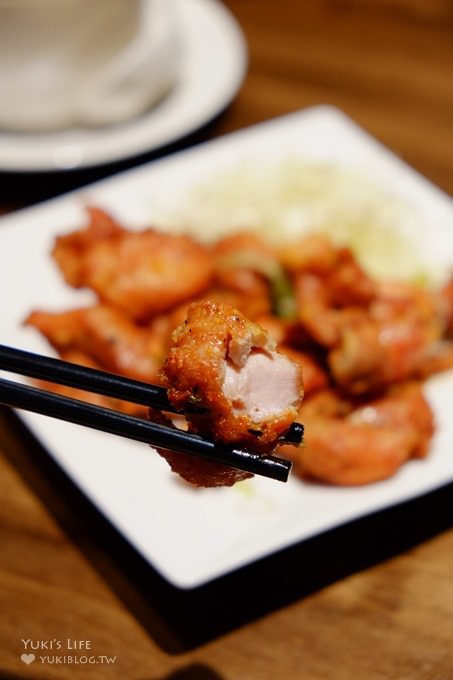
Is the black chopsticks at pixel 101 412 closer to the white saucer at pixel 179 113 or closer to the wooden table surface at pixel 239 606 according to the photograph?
the wooden table surface at pixel 239 606

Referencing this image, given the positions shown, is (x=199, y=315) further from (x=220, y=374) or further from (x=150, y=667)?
(x=150, y=667)

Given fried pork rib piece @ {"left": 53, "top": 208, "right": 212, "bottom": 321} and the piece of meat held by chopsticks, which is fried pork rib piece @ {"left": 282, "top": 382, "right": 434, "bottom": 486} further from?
the piece of meat held by chopsticks

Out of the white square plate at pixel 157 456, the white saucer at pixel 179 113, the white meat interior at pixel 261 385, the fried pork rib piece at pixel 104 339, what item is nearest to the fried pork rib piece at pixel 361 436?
the white square plate at pixel 157 456

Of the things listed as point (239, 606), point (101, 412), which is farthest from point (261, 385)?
point (239, 606)

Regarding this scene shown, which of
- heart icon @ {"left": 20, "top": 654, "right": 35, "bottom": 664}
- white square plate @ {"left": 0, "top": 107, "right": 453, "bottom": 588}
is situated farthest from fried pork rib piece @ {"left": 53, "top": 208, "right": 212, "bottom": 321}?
heart icon @ {"left": 20, "top": 654, "right": 35, "bottom": 664}

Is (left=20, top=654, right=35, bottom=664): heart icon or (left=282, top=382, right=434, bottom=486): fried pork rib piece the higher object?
(left=282, top=382, right=434, bottom=486): fried pork rib piece

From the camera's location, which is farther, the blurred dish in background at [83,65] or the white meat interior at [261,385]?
the blurred dish in background at [83,65]
